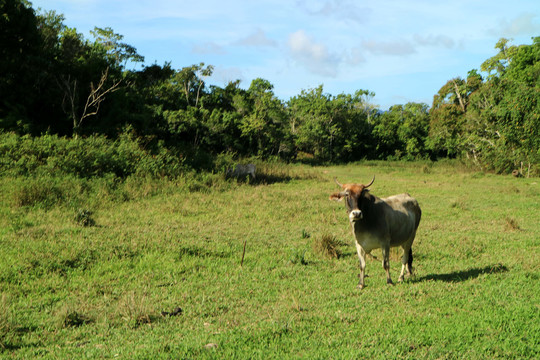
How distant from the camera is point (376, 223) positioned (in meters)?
8.07

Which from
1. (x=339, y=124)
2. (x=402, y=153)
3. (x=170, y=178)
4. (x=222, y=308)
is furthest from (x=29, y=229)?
(x=402, y=153)

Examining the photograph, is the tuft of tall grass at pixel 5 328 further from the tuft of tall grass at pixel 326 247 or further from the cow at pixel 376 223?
the tuft of tall grass at pixel 326 247

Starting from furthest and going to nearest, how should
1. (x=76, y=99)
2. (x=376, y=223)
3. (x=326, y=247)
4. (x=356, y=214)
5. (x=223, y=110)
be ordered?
(x=223, y=110)
(x=76, y=99)
(x=326, y=247)
(x=376, y=223)
(x=356, y=214)

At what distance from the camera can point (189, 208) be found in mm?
16453

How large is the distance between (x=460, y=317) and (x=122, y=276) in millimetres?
6322

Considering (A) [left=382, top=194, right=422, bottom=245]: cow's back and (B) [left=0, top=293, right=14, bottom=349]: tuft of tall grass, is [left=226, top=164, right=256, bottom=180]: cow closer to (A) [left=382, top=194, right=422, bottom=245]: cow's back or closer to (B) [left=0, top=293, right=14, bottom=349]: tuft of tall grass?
(A) [left=382, top=194, right=422, bottom=245]: cow's back

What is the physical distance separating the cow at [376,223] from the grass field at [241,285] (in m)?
0.55

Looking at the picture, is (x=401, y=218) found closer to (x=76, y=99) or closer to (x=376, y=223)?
(x=376, y=223)

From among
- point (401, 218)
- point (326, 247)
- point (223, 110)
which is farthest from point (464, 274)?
point (223, 110)

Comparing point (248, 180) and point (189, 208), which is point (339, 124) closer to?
point (248, 180)

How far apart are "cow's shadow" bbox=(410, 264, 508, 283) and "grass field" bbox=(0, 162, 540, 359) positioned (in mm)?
34

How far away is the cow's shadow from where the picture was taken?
27.4 feet

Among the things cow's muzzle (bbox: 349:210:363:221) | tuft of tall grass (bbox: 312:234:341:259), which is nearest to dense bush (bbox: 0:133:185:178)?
tuft of tall grass (bbox: 312:234:341:259)

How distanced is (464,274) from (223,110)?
1414 inches
